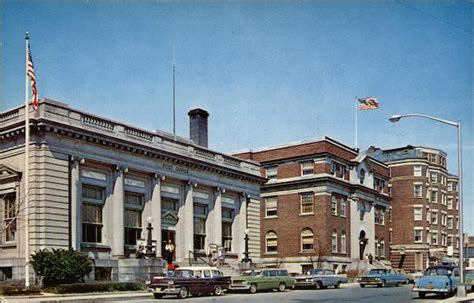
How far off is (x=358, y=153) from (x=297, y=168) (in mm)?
9668

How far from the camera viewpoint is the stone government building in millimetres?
33438

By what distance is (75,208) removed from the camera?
3503 centimetres

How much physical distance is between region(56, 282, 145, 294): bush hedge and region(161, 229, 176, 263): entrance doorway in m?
8.11

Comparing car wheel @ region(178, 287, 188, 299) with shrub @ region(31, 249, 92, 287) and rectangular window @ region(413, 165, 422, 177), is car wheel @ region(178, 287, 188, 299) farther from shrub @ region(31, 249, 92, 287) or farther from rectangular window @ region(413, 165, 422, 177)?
rectangular window @ region(413, 165, 422, 177)

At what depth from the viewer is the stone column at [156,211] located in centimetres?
4112

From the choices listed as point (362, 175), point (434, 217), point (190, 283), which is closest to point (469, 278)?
point (190, 283)

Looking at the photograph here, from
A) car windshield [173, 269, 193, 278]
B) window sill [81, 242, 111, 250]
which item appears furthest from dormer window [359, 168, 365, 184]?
car windshield [173, 269, 193, 278]

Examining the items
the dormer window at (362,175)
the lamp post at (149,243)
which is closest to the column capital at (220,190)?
the lamp post at (149,243)

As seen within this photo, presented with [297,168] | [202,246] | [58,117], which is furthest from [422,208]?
[58,117]

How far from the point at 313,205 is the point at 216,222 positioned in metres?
16.7

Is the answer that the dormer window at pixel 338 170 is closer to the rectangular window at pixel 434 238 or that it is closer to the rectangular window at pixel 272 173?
the rectangular window at pixel 272 173

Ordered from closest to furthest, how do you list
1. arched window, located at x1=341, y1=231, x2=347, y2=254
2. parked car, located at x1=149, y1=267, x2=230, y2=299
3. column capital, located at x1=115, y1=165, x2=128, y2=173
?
parked car, located at x1=149, y1=267, x2=230, y2=299
column capital, located at x1=115, y1=165, x2=128, y2=173
arched window, located at x1=341, y1=231, x2=347, y2=254

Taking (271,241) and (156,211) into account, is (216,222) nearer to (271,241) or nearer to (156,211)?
(156,211)

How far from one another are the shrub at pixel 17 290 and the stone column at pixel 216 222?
63.5 ft
